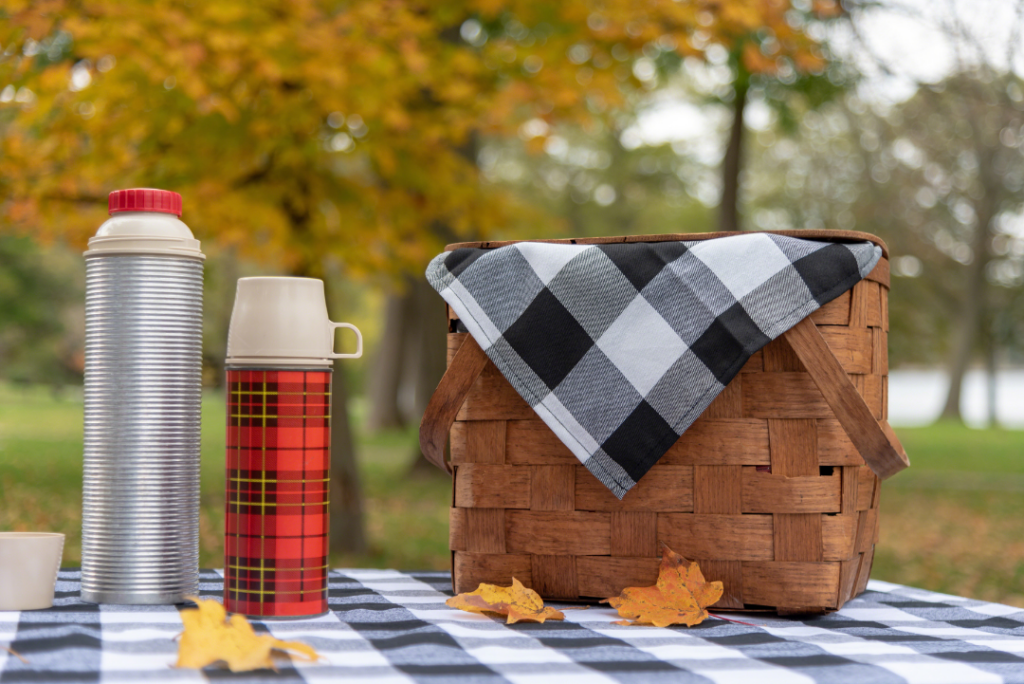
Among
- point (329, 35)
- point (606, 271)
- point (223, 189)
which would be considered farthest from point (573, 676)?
point (223, 189)

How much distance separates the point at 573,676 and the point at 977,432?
17.0 meters

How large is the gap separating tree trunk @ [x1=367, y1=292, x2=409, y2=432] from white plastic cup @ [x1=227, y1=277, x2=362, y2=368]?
10.5m

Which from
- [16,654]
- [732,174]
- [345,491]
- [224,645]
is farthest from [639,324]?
[732,174]

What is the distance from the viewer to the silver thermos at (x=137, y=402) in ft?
3.03

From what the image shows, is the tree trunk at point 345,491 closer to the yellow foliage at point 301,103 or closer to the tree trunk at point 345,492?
the tree trunk at point 345,492

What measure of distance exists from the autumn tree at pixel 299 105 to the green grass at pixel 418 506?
89 centimetres

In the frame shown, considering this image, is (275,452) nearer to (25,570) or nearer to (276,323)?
(276,323)

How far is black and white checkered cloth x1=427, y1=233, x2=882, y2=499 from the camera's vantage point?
3.10 ft

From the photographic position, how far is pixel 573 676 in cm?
69

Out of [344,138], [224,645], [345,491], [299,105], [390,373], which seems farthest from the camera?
[390,373]

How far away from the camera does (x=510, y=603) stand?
939mm

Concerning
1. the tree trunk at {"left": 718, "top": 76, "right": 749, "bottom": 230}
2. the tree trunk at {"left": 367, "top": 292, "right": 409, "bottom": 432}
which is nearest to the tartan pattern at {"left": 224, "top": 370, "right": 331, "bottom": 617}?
the tree trunk at {"left": 718, "top": 76, "right": 749, "bottom": 230}

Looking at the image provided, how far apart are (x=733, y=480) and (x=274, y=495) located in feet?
1.57

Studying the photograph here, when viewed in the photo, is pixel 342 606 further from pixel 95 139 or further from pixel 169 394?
pixel 95 139
